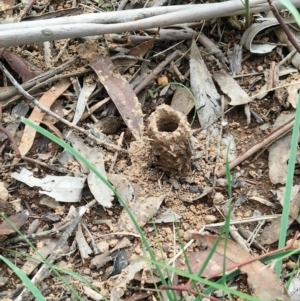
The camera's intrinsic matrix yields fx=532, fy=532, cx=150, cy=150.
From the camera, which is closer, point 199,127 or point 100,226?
point 100,226

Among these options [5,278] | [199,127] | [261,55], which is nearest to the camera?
[5,278]

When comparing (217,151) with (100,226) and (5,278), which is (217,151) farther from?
(5,278)

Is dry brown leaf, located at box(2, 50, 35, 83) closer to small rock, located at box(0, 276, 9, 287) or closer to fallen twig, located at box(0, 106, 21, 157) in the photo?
fallen twig, located at box(0, 106, 21, 157)

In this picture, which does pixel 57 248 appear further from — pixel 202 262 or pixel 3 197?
pixel 202 262

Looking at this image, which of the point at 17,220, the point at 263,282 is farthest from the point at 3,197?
the point at 263,282

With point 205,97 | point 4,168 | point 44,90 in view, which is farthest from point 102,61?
point 4,168

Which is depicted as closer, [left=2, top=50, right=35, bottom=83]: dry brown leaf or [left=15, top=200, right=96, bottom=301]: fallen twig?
[left=15, top=200, right=96, bottom=301]: fallen twig

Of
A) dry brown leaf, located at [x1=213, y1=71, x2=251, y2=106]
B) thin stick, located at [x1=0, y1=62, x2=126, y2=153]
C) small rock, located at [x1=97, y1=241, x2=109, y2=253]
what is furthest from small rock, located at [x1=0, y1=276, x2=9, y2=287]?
dry brown leaf, located at [x1=213, y1=71, x2=251, y2=106]
